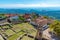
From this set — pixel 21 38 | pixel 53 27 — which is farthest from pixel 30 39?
pixel 53 27

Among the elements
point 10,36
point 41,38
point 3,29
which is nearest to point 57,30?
point 41,38

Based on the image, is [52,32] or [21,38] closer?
[21,38]

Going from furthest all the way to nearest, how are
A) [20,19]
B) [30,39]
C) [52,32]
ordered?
[20,19], [52,32], [30,39]

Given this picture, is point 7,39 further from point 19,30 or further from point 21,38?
point 19,30

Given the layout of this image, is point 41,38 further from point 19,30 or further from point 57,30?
point 19,30

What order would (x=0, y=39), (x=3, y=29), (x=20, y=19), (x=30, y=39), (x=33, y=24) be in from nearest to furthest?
1. (x=0, y=39)
2. (x=30, y=39)
3. (x=3, y=29)
4. (x=33, y=24)
5. (x=20, y=19)

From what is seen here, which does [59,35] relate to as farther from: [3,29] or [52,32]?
[3,29]

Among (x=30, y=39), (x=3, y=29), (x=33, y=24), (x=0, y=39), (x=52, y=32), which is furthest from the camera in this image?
(x=33, y=24)

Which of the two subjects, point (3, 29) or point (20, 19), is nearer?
point (3, 29)

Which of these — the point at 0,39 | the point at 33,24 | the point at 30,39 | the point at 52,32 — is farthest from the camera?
the point at 33,24
